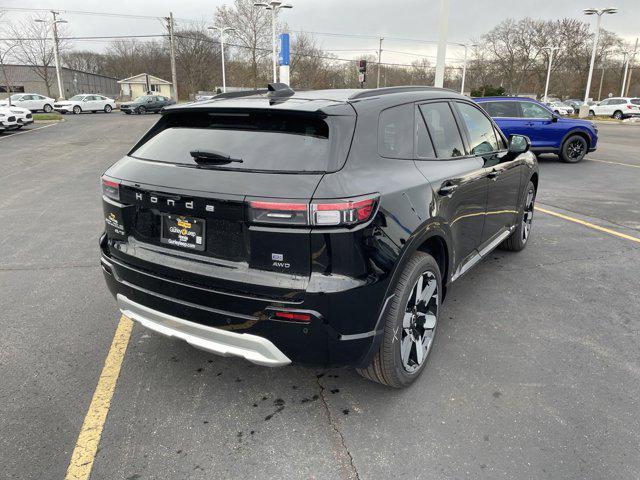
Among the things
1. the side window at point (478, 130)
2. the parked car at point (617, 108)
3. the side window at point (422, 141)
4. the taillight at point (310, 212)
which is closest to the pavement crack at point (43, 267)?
the taillight at point (310, 212)

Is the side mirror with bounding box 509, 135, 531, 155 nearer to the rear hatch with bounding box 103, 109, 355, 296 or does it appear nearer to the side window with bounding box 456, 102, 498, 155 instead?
the side window with bounding box 456, 102, 498, 155

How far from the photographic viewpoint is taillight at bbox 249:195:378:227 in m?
2.25

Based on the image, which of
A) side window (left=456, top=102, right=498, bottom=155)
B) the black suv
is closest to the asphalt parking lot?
the black suv

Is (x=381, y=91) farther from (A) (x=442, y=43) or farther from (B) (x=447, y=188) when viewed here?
(A) (x=442, y=43)

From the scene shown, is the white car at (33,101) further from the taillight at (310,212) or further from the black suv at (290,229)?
the taillight at (310,212)

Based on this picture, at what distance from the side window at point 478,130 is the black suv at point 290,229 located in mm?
836

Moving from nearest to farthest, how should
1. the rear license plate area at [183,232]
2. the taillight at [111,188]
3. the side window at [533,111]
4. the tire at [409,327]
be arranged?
1. the rear license plate area at [183,232]
2. the tire at [409,327]
3. the taillight at [111,188]
4. the side window at [533,111]

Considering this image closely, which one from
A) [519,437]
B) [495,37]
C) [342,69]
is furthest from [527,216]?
[495,37]

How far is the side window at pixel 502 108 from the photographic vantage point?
1306 cm

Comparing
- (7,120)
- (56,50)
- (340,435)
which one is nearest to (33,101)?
(56,50)

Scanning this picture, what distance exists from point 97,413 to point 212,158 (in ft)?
5.19

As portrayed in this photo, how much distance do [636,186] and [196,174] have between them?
10.4m

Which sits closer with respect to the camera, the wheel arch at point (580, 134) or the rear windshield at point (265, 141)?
the rear windshield at point (265, 141)

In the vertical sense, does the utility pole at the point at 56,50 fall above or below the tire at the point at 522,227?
above
